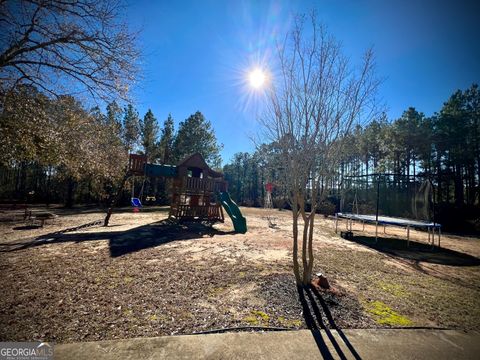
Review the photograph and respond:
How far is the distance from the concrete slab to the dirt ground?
9.1 inches

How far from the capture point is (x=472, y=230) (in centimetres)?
1717

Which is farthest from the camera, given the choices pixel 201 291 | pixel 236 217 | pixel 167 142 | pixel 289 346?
pixel 167 142

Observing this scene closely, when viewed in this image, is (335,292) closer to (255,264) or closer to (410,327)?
(410,327)

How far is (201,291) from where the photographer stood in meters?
4.26

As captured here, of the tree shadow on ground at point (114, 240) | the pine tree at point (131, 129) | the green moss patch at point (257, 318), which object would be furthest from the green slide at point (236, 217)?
the pine tree at point (131, 129)

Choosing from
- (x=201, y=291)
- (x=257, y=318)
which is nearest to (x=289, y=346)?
(x=257, y=318)

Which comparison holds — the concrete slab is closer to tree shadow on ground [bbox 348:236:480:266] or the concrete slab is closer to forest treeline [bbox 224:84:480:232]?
tree shadow on ground [bbox 348:236:480:266]

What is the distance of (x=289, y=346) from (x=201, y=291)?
2.06 m

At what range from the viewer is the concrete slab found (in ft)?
8.08

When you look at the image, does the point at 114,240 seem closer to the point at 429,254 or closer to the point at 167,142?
the point at 429,254

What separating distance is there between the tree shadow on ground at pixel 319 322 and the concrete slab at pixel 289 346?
0.01 m

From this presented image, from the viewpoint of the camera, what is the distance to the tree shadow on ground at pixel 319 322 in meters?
2.63

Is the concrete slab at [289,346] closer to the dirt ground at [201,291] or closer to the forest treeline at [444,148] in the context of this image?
the dirt ground at [201,291]

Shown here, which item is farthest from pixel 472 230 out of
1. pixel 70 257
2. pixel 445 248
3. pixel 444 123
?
pixel 70 257
